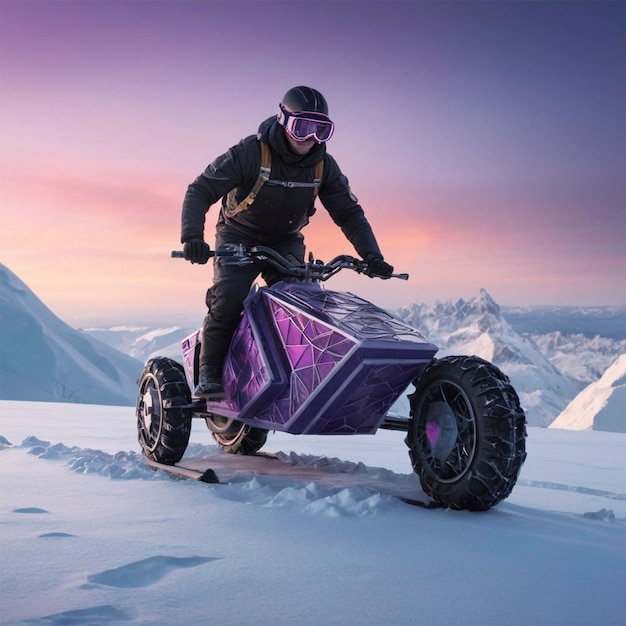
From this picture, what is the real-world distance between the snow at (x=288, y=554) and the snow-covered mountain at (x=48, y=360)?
25.3 m

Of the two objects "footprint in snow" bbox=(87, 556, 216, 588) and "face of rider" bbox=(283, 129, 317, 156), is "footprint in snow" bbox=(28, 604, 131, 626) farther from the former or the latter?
"face of rider" bbox=(283, 129, 317, 156)

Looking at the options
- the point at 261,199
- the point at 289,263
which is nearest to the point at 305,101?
the point at 261,199

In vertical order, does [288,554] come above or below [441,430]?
below

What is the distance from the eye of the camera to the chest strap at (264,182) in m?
4.33

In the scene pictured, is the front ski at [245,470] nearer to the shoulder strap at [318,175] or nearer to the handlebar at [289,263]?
the handlebar at [289,263]

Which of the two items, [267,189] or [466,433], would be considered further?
[267,189]

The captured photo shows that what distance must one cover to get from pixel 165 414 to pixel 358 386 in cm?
167

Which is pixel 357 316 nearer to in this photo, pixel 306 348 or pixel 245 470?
pixel 306 348

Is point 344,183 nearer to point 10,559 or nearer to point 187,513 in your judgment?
point 187,513

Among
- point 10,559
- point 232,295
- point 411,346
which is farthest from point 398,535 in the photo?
point 232,295

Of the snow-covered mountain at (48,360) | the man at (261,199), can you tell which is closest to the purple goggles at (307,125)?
the man at (261,199)

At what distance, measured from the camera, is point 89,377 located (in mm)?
34625

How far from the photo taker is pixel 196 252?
4.10 meters

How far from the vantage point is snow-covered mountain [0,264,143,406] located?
27.9 metres
